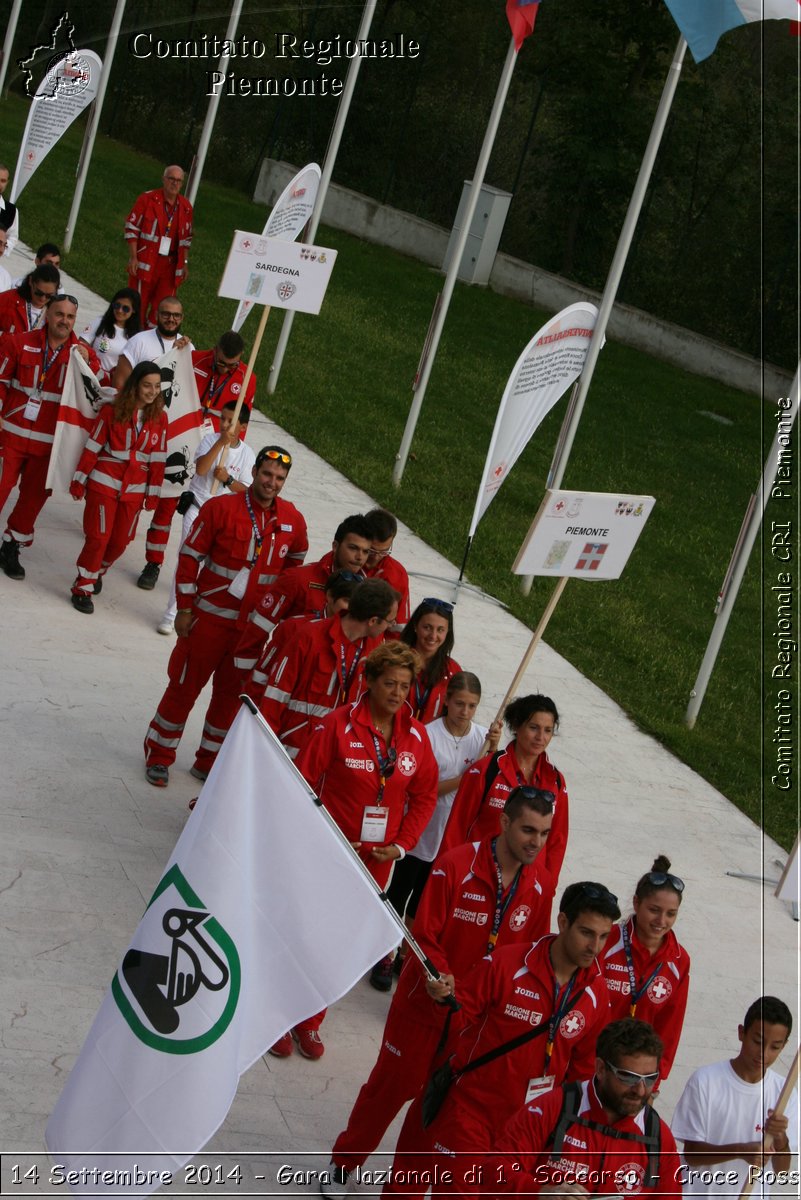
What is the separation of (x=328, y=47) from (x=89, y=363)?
24.5m

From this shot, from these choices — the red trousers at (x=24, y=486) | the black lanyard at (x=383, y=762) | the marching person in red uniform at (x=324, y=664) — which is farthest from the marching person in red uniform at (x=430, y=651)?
the red trousers at (x=24, y=486)

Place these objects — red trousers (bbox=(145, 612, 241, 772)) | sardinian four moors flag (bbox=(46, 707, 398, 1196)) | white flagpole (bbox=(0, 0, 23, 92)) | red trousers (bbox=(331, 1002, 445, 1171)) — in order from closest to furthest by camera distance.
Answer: sardinian four moors flag (bbox=(46, 707, 398, 1196)) → red trousers (bbox=(331, 1002, 445, 1171)) → red trousers (bbox=(145, 612, 241, 772)) → white flagpole (bbox=(0, 0, 23, 92))

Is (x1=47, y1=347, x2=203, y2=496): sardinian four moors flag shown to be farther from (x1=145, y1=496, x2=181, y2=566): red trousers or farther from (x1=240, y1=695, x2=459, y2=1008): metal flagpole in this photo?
(x1=240, y1=695, x2=459, y2=1008): metal flagpole

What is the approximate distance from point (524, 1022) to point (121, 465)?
262 inches

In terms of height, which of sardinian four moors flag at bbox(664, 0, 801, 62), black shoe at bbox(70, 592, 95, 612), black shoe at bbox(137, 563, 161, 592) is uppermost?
sardinian four moors flag at bbox(664, 0, 801, 62)

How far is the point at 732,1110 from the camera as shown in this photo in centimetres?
605

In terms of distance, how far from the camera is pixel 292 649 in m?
8.07

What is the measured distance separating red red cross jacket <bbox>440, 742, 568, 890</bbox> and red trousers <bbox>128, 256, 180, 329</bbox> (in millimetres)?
13323

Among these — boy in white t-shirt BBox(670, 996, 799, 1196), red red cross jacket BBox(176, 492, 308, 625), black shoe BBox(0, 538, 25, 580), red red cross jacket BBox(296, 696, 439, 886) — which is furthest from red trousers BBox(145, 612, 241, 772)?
boy in white t-shirt BBox(670, 996, 799, 1196)

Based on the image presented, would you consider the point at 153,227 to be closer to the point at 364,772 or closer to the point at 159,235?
the point at 159,235

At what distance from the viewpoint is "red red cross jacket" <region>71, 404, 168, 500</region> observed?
37.4 feet

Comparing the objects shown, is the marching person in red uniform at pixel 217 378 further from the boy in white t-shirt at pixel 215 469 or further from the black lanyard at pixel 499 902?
the black lanyard at pixel 499 902

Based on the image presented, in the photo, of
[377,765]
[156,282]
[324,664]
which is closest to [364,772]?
[377,765]

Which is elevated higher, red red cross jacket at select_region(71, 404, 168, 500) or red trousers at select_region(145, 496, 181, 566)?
red red cross jacket at select_region(71, 404, 168, 500)
